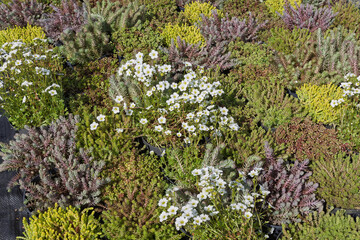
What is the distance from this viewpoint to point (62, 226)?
2746mm

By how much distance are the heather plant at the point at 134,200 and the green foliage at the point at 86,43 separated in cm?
185

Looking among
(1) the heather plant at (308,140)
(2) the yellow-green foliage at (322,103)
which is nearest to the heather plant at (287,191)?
(1) the heather plant at (308,140)

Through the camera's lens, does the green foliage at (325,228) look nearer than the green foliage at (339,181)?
Yes

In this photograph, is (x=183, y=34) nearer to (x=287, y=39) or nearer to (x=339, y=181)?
(x=287, y=39)

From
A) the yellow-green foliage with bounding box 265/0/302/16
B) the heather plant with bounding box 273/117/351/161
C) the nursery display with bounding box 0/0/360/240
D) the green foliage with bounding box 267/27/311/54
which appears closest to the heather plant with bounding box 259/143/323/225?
the nursery display with bounding box 0/0/360/240

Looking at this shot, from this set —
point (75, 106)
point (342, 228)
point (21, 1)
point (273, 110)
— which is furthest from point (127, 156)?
point (21, 1)

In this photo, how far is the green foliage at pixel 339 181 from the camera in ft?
9.85

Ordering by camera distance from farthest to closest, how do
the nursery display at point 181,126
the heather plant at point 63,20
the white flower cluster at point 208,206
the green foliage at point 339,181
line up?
the heather plant at point 63,20
the green foliage at point 339,181
the nursery display at point 181,126
the white flower cluster at point 208,206

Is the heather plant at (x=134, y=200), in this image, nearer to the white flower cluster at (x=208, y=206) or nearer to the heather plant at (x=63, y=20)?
the white flower cluster at (x=208, y=206)

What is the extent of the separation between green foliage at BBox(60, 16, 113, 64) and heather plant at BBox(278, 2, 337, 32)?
3.01m

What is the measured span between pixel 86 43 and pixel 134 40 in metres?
0.70

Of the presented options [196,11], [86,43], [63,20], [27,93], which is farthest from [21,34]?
[196,11]

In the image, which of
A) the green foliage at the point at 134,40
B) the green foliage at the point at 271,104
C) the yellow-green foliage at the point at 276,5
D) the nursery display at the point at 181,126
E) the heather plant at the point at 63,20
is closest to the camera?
the nursery display at the point at 181,126

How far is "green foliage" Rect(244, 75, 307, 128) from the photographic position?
3754 mm
